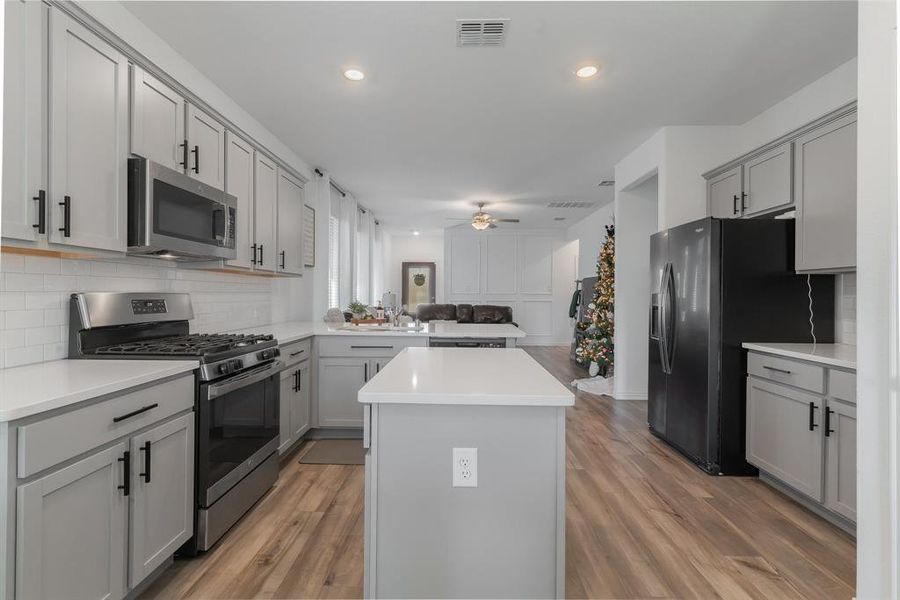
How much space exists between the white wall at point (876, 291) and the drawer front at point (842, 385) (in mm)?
1677

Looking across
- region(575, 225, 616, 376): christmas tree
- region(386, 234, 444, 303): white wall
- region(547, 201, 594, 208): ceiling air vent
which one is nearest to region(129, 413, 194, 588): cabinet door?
region(575, 225, 616, 376): christmas tree

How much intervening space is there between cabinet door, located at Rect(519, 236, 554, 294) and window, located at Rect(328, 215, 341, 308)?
197 inches

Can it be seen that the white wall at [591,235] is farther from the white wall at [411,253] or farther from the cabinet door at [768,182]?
the cabinet door at [768,182]

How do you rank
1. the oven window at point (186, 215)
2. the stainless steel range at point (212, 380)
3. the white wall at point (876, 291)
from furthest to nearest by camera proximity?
the oven window at point (186, 215) < the stainless steel range at point (212, 380) < the white wall at point (876, 291)

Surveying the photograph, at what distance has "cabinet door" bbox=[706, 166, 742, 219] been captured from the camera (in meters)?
3.56

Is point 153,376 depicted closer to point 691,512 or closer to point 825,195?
point 691,512

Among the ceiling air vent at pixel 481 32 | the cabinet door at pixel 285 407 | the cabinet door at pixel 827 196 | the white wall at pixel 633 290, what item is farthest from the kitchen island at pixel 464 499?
the white wall at pixel 633 290

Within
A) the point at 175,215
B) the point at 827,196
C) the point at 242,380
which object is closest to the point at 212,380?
the point at 242,380

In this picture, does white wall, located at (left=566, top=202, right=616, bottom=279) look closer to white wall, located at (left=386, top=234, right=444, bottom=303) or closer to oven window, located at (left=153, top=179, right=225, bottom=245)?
white wall, located at (left=386, top=234, right=444, bottom=303)

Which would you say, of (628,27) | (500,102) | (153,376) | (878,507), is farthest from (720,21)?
(153,376)

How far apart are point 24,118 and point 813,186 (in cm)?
386

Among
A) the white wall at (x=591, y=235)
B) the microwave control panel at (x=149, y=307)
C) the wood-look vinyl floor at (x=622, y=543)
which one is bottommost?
the wood-look vinyl floor at (x=622, y=543)

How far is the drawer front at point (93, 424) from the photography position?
1.35 metres

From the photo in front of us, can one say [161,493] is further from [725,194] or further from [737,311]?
[725,194]
